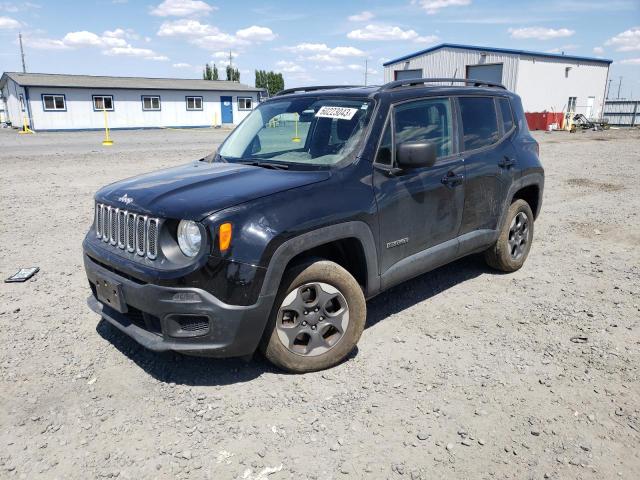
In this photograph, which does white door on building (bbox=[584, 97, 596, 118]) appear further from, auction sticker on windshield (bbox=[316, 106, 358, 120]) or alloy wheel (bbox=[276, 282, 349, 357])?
alloy wheel (bbox=[276, 282, 349, 357])

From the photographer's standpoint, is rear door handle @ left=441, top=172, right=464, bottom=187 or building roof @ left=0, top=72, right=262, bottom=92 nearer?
rear door handle @ left=441, top=172, right=464, bottom=187

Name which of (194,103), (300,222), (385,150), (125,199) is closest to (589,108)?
(194,103)

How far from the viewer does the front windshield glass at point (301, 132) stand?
3.78 metres

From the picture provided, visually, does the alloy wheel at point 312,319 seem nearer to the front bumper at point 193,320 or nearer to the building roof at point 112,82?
the front bumper at point 193,320

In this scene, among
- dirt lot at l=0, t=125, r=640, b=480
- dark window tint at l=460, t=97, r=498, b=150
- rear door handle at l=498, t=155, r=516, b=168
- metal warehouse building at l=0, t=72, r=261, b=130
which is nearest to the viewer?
dirt lot at l=0, t=125, r=640, b=480

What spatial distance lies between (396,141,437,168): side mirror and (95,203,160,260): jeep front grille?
5.78ft

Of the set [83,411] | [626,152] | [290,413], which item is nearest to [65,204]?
[83,411]

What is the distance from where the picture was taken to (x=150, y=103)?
40406 millimetres

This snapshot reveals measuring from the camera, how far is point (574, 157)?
671 inches

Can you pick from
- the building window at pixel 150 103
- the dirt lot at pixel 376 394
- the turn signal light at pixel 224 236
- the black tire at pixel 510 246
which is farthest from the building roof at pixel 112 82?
the turn signal light at pixel 224 236

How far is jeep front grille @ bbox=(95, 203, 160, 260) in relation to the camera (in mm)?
3088

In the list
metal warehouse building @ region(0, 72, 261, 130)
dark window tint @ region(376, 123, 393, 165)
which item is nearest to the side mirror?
dark window tint @ region(376, 123, 393, 165)

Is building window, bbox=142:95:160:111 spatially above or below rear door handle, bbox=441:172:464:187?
above

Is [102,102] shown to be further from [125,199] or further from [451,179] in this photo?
[451,179]
